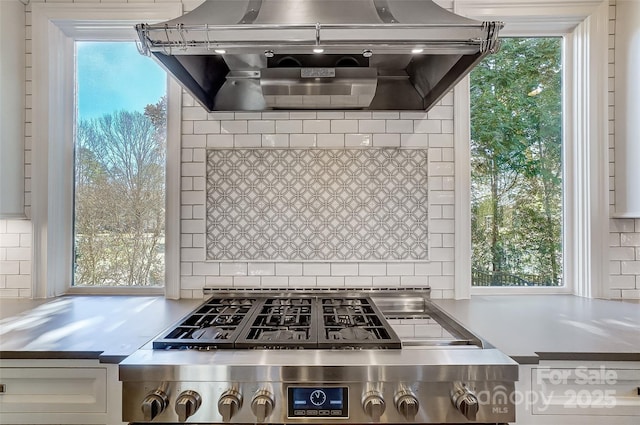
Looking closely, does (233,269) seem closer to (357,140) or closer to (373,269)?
(373,269)

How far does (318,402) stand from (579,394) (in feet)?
2.73

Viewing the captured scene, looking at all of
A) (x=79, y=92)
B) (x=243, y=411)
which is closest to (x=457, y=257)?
(x=243, y=411)

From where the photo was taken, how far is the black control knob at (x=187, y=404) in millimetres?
924

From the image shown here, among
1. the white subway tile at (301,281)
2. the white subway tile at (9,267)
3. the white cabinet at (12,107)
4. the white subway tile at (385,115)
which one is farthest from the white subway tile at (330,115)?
the white subway tile at (9,267)

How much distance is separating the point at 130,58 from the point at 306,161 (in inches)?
44.6

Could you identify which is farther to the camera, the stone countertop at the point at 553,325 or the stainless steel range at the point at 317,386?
the stone countertop at the point at 553,325

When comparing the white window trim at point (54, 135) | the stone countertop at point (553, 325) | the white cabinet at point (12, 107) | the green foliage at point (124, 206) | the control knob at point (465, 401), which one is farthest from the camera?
the green foliage at point (124, 206)

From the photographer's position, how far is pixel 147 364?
0.97 meters

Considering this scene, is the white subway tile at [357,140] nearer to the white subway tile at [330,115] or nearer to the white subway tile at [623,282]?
the white subway tile at [330,115]

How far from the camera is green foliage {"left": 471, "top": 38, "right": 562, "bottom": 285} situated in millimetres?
1847

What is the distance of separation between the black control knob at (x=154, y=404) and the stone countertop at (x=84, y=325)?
169 millimetres

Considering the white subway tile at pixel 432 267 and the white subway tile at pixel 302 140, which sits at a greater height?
the white subway tile at pixel 302 140

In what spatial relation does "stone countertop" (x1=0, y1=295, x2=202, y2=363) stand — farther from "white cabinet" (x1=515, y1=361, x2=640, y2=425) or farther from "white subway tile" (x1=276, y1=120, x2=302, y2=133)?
"white cabinet" (x1=515, y1=361, x2=640, y2=425)

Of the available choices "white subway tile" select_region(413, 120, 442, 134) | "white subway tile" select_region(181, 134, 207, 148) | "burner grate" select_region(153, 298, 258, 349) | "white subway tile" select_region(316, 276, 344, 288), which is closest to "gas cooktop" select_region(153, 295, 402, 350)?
"burner grate" select_region(153, 298, 258, 349)
